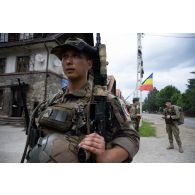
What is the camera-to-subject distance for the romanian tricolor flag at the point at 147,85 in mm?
3056

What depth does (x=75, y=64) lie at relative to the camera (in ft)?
2.97

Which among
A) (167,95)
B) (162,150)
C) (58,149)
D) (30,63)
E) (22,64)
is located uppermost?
(30,63)

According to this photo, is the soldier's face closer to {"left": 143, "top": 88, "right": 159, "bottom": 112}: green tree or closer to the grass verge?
{"left": 143, "top": 88, "right": 159, "bottom": 112}: green tree

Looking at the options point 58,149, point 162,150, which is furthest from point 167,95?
point 58,149

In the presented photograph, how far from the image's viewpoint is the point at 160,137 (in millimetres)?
4020

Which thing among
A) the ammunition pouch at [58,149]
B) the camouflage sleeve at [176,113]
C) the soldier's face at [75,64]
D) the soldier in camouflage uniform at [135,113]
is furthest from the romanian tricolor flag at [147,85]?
the ammunition pouch at [58,149]

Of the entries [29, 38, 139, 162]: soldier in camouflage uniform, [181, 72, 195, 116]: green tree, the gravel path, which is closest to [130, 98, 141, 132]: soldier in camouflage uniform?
the gravel path

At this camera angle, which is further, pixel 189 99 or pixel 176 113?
pixel 176 113

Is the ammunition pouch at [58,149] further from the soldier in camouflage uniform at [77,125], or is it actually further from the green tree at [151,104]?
the green tree at [151,104]

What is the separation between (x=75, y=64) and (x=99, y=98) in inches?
7.9

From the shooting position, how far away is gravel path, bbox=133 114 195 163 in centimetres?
262

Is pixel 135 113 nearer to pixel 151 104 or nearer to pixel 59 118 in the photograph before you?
pixel 151 104

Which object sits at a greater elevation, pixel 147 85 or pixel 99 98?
pixel 147 85
